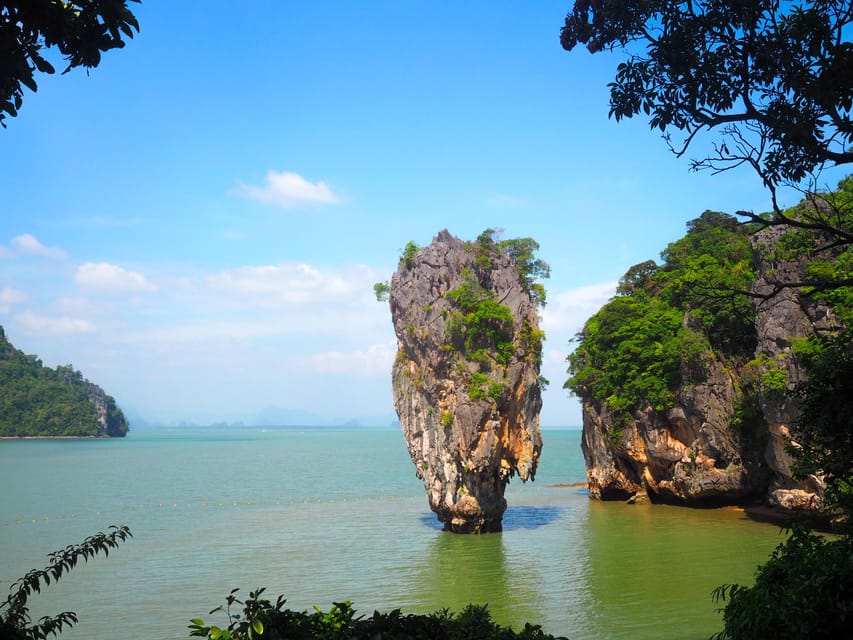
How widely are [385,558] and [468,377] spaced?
7.20m

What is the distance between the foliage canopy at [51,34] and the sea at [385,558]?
44.4 ft

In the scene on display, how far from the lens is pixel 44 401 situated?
121188 mm

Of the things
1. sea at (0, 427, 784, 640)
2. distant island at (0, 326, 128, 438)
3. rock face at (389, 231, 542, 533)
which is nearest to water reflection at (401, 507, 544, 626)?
sea at (0, 427, 784, 640)

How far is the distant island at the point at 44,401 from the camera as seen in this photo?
117875mm

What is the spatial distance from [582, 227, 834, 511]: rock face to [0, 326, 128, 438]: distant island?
380 feet

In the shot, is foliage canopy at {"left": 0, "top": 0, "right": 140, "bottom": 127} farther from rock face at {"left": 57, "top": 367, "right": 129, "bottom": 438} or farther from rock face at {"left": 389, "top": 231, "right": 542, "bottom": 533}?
rock face at {"left": 57, "top": 367, "right": 129, "bottom": 438}

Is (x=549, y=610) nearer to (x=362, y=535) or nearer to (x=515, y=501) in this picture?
(x=362, y=535)

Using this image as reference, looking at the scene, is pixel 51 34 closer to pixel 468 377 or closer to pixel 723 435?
pixel 468 377

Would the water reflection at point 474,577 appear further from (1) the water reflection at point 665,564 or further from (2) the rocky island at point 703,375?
(2) the rocky island at point 703,375

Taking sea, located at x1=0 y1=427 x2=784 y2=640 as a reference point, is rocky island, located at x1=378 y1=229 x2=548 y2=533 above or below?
above

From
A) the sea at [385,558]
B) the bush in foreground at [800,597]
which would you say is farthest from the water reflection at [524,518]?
the bush in foreground at [800,597]

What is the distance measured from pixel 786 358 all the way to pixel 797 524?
1893 centimetres

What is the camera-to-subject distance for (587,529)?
27.0 m

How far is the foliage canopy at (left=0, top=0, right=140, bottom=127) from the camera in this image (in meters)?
4.38
